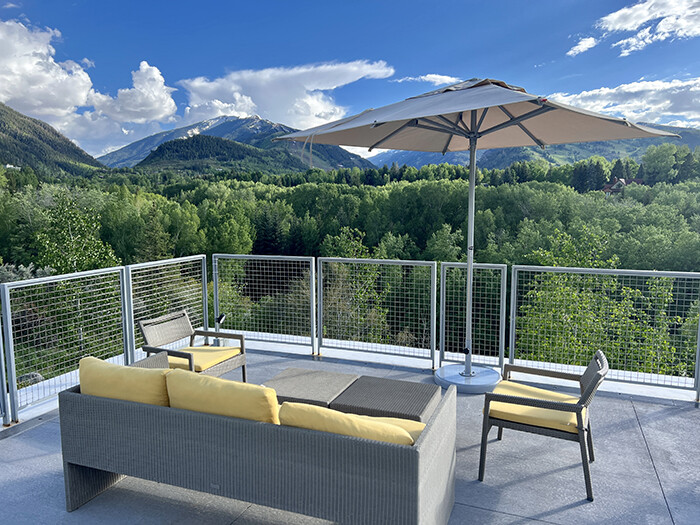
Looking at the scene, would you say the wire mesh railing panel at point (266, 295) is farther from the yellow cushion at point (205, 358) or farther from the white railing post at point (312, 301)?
the yellow cushion at point (205, 358)

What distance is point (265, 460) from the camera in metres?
2.30

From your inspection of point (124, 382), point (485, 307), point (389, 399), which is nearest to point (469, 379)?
point (485, 307)

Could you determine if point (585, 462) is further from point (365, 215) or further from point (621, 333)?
point (365, 215)

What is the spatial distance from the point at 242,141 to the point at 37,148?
3518 cm

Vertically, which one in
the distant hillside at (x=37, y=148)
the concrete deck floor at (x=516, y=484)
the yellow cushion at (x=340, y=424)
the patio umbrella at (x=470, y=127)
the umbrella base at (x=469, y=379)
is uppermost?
the distant hillside at (x=37, y=148)

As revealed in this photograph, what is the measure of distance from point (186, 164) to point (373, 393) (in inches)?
2492

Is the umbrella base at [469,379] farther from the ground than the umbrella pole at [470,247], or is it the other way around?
the umbrella pole at [470,247]

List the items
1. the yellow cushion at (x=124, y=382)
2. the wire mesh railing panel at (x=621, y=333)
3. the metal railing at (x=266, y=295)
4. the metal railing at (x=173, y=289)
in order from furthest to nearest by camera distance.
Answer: the metal railing at (x=266, y=295) → the metal railing at (x=173, y=289) → the wire mesh railing panel at (x=621, y=333) → the yellow cushion at (x=124, y=382)

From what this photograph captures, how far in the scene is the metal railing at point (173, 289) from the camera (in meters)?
5.44

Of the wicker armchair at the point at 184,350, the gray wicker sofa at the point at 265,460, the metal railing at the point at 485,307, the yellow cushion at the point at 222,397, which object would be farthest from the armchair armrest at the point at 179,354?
the metal railing at the point at 485,307

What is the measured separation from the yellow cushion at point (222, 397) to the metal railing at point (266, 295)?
3.16 m

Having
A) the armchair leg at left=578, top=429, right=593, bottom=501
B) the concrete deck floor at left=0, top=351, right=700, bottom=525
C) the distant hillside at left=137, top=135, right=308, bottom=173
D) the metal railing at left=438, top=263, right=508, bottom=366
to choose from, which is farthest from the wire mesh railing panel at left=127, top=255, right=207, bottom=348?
the distant hillside at left=137, top=135, right=308, bottom=173

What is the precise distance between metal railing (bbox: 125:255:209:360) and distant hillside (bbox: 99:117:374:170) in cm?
251

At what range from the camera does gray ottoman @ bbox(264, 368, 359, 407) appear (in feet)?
10.8
